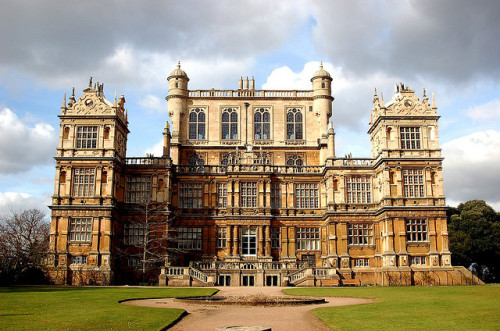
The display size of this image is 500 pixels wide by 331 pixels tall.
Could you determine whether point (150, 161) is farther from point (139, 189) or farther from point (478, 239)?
point (478, 239)

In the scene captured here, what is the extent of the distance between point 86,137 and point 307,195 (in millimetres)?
24064

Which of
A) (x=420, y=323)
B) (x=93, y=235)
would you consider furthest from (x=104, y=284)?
(x=420, y=323)

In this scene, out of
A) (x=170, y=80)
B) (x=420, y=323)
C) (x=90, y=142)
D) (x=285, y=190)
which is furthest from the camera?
(x=170, y=80)

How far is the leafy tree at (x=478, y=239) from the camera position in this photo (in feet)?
214

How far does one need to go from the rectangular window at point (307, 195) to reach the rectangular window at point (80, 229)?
21.8m

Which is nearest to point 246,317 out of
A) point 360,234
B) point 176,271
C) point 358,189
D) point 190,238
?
point 176,271

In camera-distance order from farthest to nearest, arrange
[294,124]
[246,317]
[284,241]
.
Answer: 1. [294,124]
2. [284,241]
3. [246,317]

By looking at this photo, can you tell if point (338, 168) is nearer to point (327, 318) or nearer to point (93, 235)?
point (93, 235)

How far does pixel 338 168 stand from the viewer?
56.3 metres

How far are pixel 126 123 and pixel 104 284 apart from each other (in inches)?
716

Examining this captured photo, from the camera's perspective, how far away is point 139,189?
55.7 metres

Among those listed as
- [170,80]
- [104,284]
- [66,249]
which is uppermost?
[170,80]

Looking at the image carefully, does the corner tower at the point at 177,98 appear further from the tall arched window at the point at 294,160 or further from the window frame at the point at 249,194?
the tall arched window at the point at 294,160

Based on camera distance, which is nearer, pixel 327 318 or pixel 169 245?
pixel 327 318
